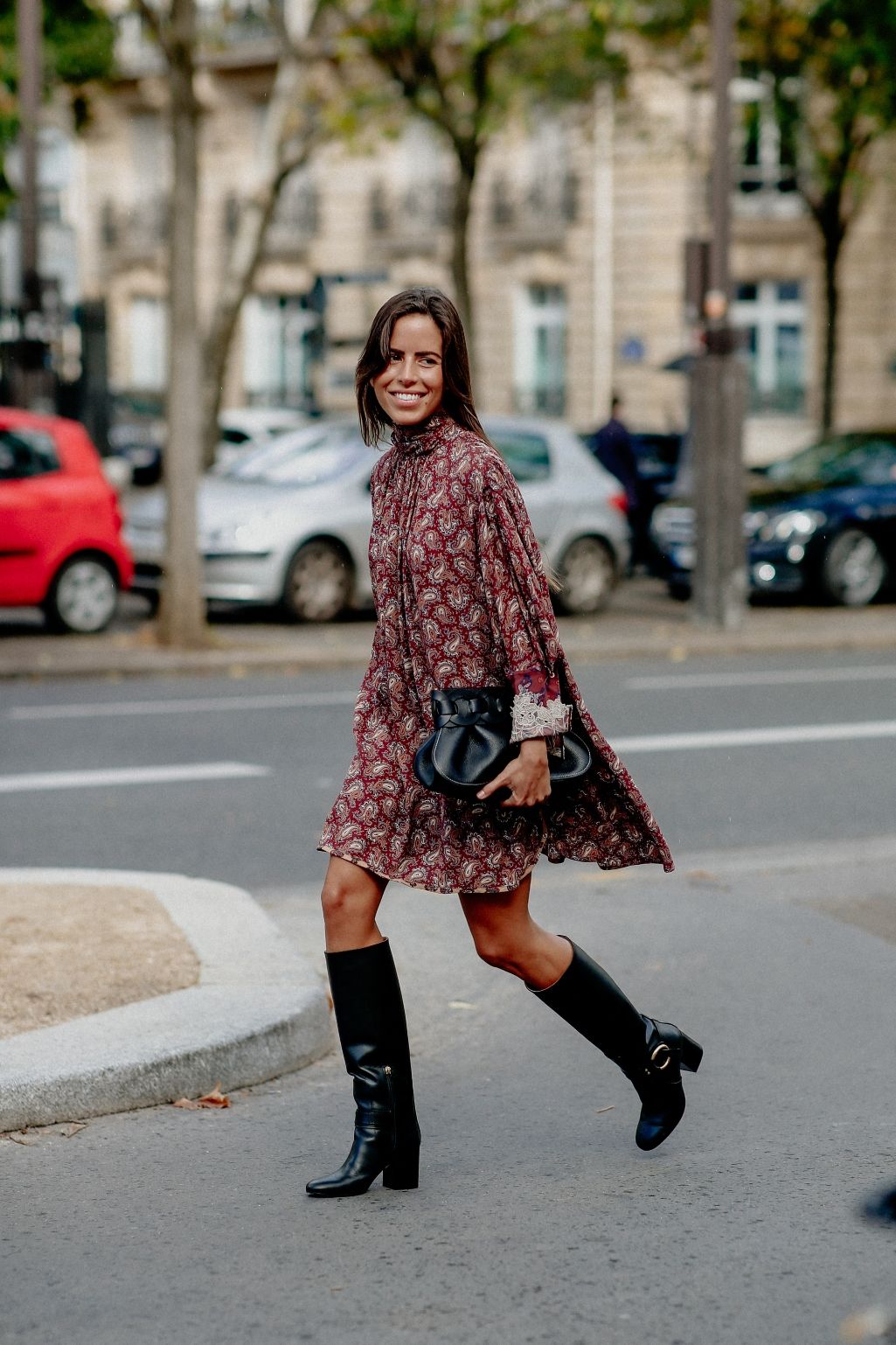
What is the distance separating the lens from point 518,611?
3.84 metres

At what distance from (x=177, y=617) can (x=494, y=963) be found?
34.8 ft

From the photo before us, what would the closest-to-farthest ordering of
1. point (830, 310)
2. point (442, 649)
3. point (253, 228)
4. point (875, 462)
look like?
1. point (442, 649)
2. point (875, 462)
3. point (253, 228)
4. point (830, 310)

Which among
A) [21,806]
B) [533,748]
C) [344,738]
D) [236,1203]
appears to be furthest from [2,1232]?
[344,738]

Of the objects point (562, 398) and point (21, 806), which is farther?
point (562, 398)

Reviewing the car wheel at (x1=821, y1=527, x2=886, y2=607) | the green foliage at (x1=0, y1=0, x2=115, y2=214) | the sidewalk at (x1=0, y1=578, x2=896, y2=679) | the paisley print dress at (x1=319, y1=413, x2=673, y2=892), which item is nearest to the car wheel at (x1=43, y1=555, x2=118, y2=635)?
the sidewalk at (x1=0, y1=578, x2=896, y2=679)

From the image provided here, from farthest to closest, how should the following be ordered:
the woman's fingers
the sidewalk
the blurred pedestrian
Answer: the blurred pedestrian → the sidewalk → the woman's fingers

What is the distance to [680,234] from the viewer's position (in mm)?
35156

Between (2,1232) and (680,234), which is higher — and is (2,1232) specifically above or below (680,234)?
below

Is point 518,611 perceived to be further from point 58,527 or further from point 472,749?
point 58,527

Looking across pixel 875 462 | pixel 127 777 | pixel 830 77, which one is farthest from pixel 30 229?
pixel 830 77

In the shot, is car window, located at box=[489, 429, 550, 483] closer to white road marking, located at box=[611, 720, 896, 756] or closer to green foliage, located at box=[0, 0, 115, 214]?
white road marking, located at box=[611, 720, 896, 756]

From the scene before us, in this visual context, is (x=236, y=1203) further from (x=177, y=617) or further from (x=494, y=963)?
(x=177, y=617)

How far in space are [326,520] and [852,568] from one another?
16.8 feet

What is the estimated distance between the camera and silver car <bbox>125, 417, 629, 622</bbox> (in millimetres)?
15922
